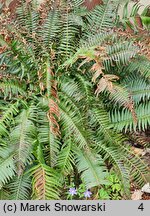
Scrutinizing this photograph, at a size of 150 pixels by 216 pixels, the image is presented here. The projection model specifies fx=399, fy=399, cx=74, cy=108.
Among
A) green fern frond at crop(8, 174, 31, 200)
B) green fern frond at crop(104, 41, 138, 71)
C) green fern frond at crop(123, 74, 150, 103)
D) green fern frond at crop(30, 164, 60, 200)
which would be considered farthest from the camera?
green fern frond at crop(123, 74, 150, 103)

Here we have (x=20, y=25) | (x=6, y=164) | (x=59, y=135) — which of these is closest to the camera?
(x=6, y=164)

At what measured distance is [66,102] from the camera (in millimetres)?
3887

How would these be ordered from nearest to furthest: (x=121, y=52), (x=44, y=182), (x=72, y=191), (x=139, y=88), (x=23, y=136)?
1. (x=44, y=182)
2. (x=23, y=136)
3. (x=72, y=191)
4. (x=121, y=52)
5. (x=139, y=88)

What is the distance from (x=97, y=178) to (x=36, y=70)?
1.28 meters

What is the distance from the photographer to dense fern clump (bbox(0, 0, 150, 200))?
11.8 feet

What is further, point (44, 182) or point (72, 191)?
point (72, 191)

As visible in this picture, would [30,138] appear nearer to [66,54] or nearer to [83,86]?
[83,86]

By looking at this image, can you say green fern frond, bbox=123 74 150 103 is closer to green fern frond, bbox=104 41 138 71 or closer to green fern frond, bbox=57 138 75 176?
green fern frond, bbox=104 41 138 71

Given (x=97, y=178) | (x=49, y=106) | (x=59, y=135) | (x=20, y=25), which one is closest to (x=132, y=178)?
(x=97, y=178)

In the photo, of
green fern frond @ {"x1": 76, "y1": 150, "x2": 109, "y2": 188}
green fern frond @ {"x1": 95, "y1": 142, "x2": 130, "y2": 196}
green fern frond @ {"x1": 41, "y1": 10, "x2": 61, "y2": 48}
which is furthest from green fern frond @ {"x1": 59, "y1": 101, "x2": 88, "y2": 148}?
green fern frond @ {"x1": 41, "y1": 10, "x2": 61, "y2": 48}

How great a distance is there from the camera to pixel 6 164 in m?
3.49

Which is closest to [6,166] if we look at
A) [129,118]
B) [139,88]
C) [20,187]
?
[20,187]

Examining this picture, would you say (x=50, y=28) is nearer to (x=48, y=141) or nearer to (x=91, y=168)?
(x=48, y=141)

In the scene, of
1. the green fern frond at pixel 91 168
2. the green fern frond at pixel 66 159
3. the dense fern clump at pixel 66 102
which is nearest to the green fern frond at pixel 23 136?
the dense fern clump at pixel 66 102
